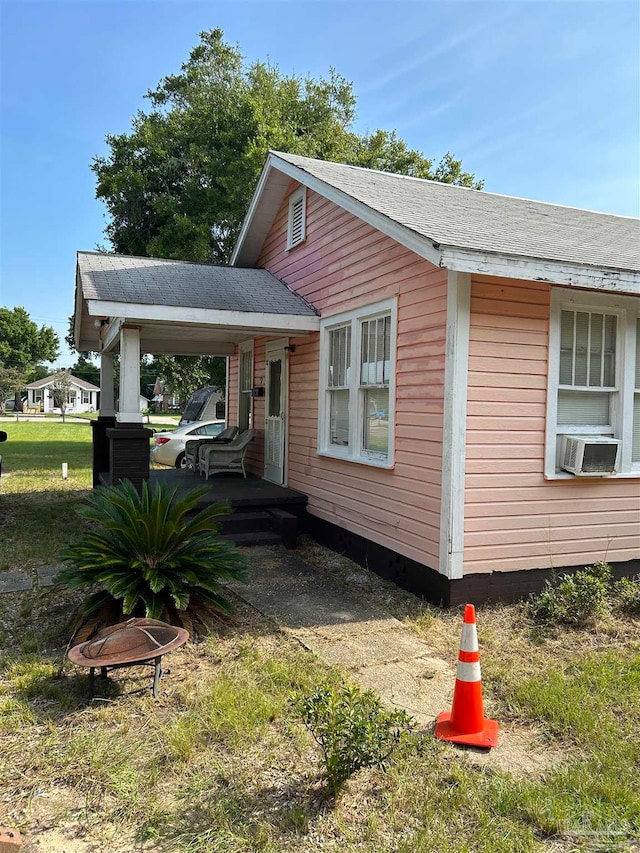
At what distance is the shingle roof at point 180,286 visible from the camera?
283 inches

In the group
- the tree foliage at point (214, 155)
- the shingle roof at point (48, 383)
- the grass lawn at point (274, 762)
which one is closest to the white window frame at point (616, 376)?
the grass lawn at point (274, 762)

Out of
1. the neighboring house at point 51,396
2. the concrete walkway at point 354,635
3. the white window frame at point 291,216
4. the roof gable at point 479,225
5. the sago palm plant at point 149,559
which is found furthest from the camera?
the neighboring house at point 51,396

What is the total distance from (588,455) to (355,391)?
2.63m

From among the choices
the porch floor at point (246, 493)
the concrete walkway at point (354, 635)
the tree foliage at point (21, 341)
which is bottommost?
the concrete walkway at point (354, 635)

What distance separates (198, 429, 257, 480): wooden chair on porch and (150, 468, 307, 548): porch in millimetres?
977

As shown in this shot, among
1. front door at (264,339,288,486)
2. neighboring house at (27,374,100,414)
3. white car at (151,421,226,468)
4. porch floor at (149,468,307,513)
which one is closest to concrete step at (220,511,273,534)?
porch floor at (149,468,307,513)

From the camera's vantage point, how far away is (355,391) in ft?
22.7

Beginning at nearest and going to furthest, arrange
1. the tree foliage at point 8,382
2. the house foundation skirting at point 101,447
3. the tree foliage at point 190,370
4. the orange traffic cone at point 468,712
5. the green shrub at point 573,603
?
the orange traffic cone at point 468,712 < the green shrub at point 573,603 < the house foundation skirting at point 101,447 < the tree foliage at point 190,370 < the tree foliage at point 8,382

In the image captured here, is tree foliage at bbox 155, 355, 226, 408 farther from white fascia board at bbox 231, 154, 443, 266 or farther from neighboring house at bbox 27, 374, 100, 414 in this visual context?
neighboring house at bbox 27, 374, 100, 414

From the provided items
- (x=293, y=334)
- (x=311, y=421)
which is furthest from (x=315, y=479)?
(x=293, y=334)

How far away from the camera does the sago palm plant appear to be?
4418 millimetres

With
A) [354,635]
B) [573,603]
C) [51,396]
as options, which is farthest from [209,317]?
[51,396]

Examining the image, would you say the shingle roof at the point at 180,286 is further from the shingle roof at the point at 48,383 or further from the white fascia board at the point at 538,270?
the shingle roof at the point at 48,383

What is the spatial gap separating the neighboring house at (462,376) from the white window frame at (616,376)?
0.02m
